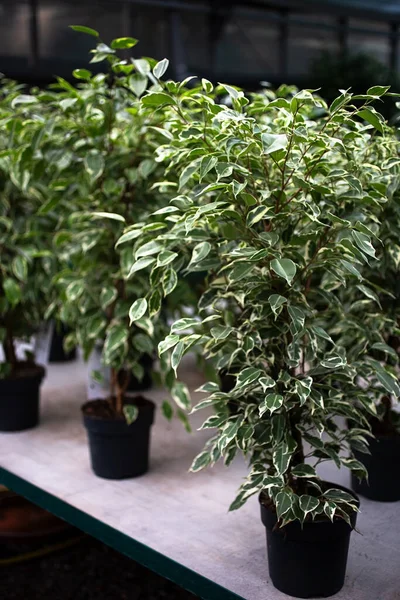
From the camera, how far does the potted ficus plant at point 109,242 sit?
2234 mm

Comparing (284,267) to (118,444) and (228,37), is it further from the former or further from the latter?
(228,37)

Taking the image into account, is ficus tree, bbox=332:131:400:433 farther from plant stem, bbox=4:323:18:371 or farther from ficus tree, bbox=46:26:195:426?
plant stem, bbox=4:323:18:371

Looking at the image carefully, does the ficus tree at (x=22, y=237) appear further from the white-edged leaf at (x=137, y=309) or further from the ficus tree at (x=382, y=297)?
the ficus tree at (x=382, y=297)

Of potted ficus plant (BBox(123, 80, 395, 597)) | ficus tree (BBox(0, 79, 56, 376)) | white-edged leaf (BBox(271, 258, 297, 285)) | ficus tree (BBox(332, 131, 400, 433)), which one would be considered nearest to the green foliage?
ficus tree (BBox(0, 79, 56, 376))

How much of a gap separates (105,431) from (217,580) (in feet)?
2.56

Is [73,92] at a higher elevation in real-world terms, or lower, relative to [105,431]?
higher

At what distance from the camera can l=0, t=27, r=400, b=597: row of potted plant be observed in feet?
5.17

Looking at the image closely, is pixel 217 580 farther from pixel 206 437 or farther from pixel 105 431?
pixel 206 437

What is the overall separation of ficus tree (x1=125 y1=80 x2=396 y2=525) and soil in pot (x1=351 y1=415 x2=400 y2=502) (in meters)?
0.36

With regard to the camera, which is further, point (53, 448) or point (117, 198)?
point (53, 448)

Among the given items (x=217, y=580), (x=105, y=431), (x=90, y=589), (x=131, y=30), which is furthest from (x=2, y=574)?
(x=131, y=30)

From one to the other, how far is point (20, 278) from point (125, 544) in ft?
3.61

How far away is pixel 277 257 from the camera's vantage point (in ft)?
5.04

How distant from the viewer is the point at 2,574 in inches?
105
